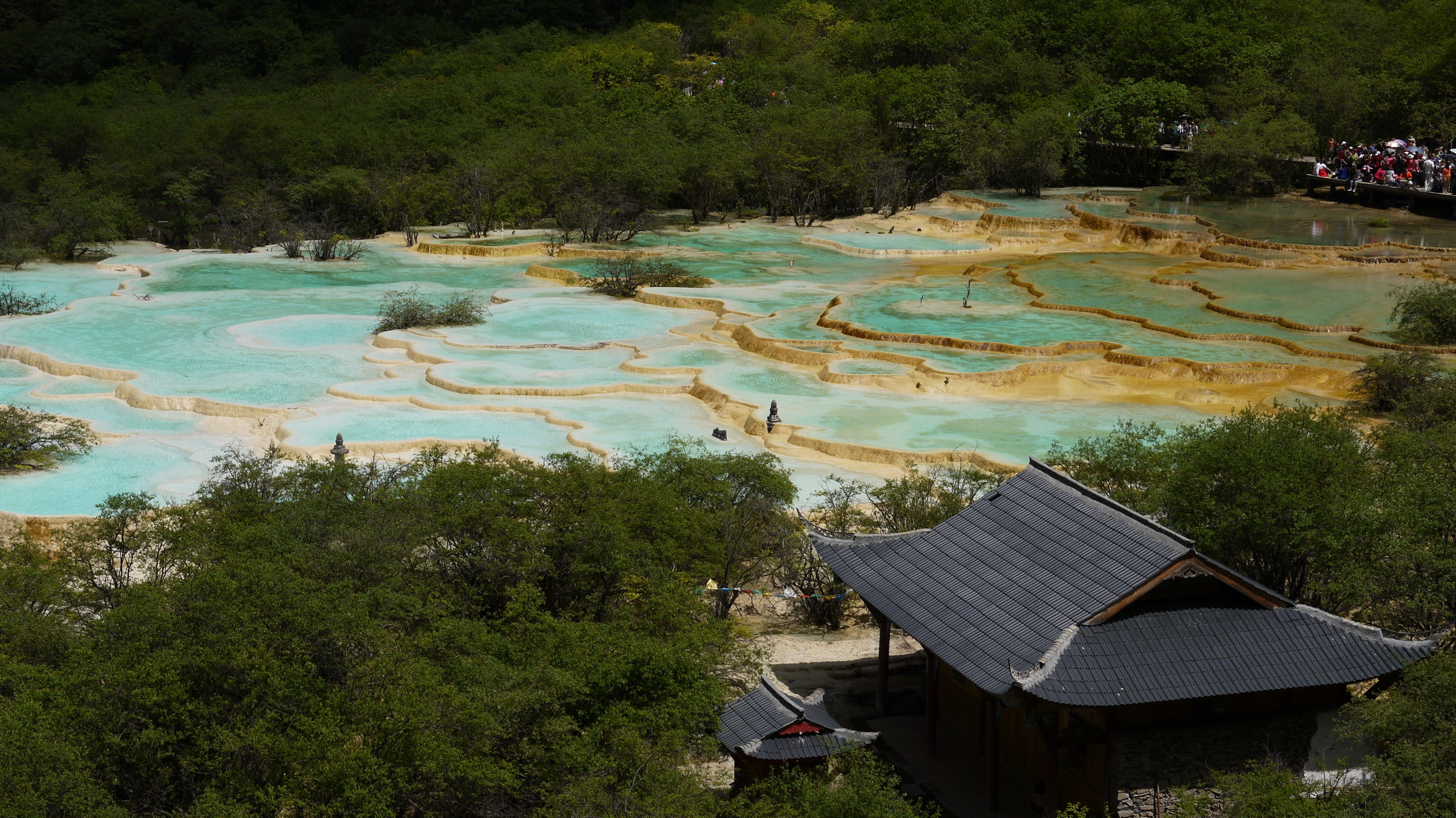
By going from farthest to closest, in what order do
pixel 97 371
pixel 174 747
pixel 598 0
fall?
pixel 598 0
pixel 97 371
pixel 174 747

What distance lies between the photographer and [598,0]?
90.8 meters

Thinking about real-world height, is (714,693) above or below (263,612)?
below

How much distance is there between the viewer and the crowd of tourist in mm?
46625

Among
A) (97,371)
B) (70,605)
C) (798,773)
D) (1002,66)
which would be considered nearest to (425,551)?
(70,605)

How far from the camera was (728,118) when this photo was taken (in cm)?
6156

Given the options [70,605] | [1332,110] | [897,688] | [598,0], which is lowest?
[897,688]

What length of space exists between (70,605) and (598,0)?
8085 cm

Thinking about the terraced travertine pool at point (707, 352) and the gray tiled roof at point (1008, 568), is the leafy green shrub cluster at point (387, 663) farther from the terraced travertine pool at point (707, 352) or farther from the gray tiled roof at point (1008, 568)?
the terraced travertine pool at point (707, 352)

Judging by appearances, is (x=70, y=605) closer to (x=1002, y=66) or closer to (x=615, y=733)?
(x=615, y=733)

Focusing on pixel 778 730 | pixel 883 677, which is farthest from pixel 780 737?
pixel 883 677

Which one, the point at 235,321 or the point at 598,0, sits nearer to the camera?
the point at 235,321

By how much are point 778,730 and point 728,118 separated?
5113 cm

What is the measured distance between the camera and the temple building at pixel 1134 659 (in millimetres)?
11805

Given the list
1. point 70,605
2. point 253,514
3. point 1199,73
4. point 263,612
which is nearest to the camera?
point 263,612
